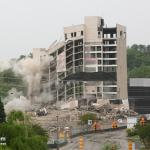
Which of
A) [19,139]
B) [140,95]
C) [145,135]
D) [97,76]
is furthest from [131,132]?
[140,95]

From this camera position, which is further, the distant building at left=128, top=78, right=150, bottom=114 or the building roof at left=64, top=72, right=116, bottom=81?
the distant building at left=128, top=78, right=150, bottom=114

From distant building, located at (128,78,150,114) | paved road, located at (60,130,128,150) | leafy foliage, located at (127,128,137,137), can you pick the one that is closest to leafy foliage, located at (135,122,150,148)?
paved road, located at (60,130,128,150)

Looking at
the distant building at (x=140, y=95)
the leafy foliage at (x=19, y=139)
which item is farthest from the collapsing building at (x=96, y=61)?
the leafy foliage at (x=19, y=139)

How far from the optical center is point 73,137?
113125 mm

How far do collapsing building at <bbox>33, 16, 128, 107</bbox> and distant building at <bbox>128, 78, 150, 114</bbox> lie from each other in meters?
7.23

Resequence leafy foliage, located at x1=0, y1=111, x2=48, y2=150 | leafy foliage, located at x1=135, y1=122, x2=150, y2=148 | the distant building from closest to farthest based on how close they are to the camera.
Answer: leafy foliage, located at x1=0, y1=111, x2=48, y2=150 → leafy foliage, located at x1=135, y1=122, x2=150, y2=148 → the distant building

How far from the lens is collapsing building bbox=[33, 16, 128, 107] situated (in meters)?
158

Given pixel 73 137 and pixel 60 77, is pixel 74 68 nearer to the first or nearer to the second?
pixel 60 77

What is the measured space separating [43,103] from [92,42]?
55.6 feet

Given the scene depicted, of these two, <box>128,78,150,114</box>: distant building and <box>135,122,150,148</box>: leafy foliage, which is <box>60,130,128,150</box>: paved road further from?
<box>128,78,150,114</box>: distant building

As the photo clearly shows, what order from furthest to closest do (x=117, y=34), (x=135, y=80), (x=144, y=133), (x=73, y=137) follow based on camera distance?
1. (x=135, y=80)
2. (x=117, y=34)
3. (x=73, y=137)
4. (x=144, y=133)

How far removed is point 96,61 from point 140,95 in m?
17.6

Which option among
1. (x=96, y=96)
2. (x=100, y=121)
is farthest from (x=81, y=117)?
(x=96, y=96)

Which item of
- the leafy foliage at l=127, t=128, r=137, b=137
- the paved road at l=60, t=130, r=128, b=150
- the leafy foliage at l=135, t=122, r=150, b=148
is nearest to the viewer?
the leafy foliage at l=135, t=122, r=150, b=148
